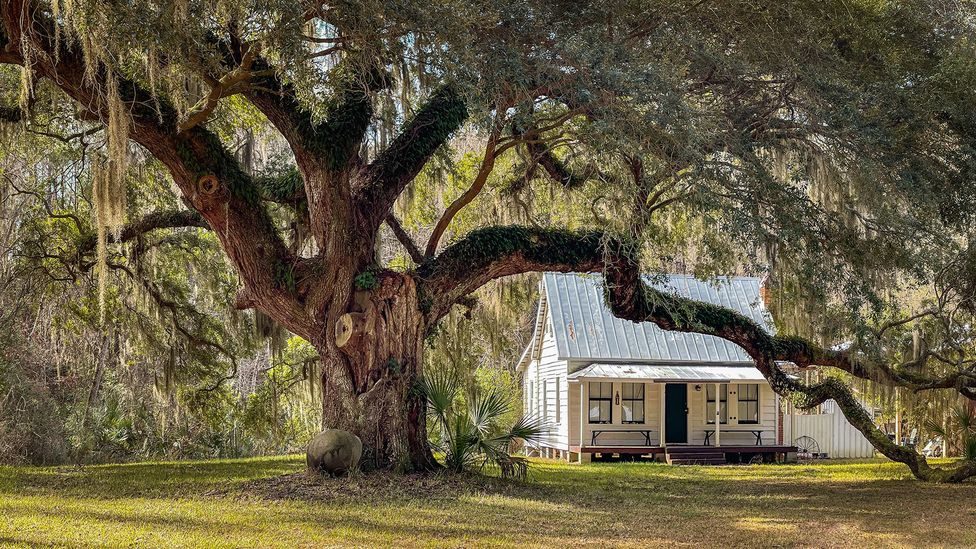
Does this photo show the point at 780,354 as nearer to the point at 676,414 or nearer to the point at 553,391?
the point at 676,414

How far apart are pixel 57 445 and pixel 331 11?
12.3 metres

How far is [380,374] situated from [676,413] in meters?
11.1

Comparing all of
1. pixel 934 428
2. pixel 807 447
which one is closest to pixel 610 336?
pixel 807 447

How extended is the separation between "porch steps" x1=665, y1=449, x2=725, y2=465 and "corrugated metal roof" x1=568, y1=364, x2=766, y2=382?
5.22 ft

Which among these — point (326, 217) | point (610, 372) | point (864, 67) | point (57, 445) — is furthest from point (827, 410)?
point (57, 445)

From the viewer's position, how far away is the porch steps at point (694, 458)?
19.6 m

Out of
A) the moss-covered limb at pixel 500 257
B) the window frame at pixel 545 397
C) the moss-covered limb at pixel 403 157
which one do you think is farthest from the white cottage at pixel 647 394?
the moss-covered limb at pixel 403 157

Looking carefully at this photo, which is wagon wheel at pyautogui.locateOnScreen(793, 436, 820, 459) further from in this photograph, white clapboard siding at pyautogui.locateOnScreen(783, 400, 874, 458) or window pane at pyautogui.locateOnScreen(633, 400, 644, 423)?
window pane at pyautogui.locateOnScreen(633, 400, 644, 423)

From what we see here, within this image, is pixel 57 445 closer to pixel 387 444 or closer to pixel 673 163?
pixel 387 444

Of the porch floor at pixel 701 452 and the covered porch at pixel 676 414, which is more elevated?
the covered porch at pixel 676 414

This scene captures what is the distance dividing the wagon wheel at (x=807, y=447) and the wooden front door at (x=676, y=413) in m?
3.19

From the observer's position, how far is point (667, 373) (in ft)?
65.7

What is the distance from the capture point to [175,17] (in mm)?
8273

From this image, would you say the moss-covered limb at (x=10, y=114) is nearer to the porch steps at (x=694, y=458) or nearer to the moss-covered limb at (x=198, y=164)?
the moss-covered limb at (x=198, y=164)
